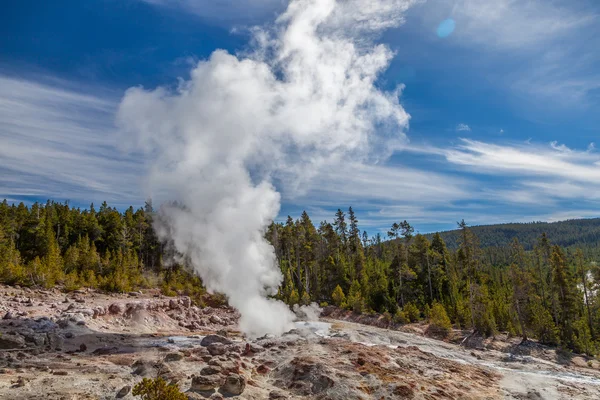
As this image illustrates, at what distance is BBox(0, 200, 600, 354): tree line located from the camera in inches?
1554

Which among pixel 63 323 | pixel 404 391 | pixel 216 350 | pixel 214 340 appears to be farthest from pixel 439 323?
pixel 63 323

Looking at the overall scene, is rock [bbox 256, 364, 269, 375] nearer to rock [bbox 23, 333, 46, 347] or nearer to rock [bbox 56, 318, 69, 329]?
rock [bbox 23, 333, 46, 347]

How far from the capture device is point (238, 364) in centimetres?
1814

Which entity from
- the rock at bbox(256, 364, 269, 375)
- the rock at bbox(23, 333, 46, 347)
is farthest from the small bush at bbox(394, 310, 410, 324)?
the rock at bbox(23, 333, 46, 347)

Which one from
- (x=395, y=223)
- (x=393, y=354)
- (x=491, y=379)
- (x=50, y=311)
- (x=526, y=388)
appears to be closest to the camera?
(x=526, y=388)

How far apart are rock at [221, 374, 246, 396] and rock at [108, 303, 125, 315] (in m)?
22.4

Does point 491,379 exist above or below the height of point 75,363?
below

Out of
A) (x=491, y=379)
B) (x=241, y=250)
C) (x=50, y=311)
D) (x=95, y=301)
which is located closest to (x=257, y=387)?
(x=491, y=379)

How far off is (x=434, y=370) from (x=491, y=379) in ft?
12.6

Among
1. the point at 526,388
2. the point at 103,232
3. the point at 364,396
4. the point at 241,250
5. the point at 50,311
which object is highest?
the point at 103,232

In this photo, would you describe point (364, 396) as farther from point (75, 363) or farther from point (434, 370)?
point (75, 363)

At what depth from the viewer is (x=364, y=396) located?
1512 centimetres

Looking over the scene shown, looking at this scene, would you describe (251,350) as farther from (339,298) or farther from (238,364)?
(339,298)

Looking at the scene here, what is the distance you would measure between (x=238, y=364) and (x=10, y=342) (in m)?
13.6
